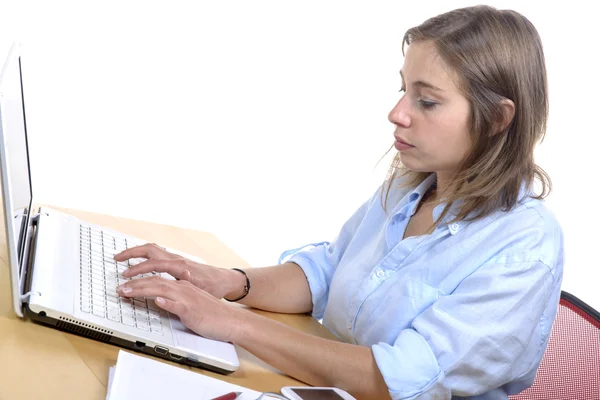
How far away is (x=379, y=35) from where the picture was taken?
355 cm

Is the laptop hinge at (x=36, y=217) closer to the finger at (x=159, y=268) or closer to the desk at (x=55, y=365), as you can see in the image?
the desk at (x=55, y=365)

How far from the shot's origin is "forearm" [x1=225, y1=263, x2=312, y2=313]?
143 cm

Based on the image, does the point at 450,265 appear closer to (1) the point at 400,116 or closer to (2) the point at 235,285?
(1) the point at 400,116

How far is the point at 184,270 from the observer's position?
1268 millimetres

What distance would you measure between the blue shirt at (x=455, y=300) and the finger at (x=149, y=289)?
31cm

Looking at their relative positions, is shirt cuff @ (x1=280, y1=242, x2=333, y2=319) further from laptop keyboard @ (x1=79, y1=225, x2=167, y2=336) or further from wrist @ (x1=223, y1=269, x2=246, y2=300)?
laptop keyboard @ (x1=79, y1=225, x2=167, y2=336)

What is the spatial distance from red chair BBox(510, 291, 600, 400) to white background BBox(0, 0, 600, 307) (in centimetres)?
189

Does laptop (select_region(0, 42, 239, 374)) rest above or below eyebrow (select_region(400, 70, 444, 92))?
below

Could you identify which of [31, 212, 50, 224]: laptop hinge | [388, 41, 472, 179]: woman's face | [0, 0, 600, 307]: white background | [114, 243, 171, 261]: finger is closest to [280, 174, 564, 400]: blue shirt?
[388, 41, 472, 179]: woman's face

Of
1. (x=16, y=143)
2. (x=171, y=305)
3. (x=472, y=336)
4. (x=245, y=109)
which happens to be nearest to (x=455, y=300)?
(x=472, y=336)

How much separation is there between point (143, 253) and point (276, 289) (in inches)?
11.7

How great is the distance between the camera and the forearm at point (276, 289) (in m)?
1.43

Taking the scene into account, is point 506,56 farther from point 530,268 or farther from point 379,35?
point 379,35

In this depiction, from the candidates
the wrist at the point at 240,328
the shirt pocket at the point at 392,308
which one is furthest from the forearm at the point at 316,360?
the shirt pocket at the point at 392,308
